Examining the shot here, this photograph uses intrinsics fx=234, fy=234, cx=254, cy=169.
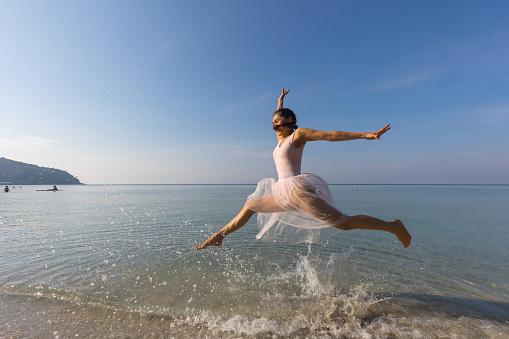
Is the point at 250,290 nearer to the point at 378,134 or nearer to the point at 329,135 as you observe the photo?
the point at 329,135

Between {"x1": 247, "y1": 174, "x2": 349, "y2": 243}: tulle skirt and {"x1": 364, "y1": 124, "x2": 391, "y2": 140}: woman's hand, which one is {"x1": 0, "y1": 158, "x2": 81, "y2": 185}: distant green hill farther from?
{"x1": 364, "y1": 124, "x2": 391, "y2": 140}: woman's hand

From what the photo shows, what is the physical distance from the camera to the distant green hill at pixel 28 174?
464 ft

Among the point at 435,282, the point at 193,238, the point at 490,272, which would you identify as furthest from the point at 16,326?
the point at 490,272

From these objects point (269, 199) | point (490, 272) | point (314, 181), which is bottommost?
point (490, 272)

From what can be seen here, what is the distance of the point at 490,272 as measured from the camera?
21.8 feet

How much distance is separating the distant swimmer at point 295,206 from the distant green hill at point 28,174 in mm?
188294

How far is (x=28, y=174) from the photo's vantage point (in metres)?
148

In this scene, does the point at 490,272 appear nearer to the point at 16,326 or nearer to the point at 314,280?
the point at 314,280

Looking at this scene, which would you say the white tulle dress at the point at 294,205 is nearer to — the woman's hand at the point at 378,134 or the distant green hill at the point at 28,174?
the woman's hand at the point at 378,134

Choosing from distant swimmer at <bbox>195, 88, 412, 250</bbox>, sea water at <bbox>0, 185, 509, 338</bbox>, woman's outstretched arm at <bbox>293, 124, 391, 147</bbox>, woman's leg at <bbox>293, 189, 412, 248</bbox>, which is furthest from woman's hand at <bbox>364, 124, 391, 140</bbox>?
sea water at <bbox>0, 185, 509, 338</bbox>

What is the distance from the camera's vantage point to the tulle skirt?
4367 mm

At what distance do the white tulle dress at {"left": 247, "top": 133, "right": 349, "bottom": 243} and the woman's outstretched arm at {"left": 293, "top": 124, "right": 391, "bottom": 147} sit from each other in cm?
18

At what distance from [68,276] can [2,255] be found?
390 centimetres

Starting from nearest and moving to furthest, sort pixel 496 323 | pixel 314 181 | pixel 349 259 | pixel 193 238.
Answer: pixel 496 323 → pixel 314 181 → pixel 349 259 → pixel 193 238
